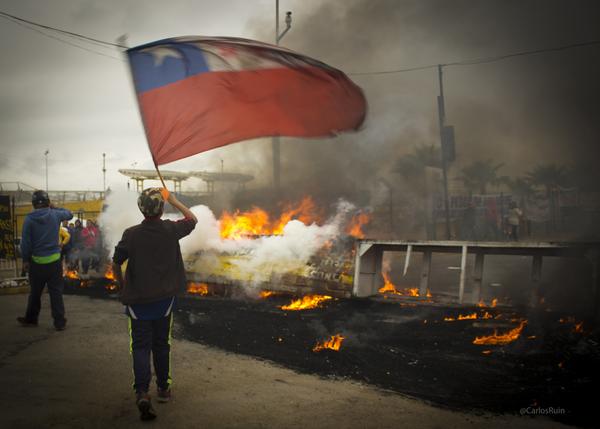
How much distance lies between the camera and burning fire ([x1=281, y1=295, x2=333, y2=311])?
7.95 m

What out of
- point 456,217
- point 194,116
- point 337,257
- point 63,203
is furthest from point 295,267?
point 63,203

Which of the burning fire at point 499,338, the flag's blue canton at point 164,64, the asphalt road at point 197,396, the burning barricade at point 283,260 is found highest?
the flag's blue canton at point 164,64

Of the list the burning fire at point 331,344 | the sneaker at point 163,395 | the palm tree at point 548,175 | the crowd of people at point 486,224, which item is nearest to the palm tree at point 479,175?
the palm tree at point 548,175

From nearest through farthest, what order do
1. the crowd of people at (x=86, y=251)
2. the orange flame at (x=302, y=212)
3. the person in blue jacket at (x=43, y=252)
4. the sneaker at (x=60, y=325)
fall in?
1. the person in blue jacket at (x=43, y=252)
2. the sneaker at (x=60, y=325)
3. the crowd of people at (x=86, y=251)
4. the orange flame at (x=302, y=212)

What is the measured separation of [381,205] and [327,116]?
16.1 metres

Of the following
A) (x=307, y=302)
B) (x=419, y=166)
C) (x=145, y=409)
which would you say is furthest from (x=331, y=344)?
(x=419, y=166)

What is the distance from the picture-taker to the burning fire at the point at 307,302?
313 inches

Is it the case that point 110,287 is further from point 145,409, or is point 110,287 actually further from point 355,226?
point 145,409

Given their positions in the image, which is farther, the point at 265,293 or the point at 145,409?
the point at 265,293

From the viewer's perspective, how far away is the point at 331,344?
558cm

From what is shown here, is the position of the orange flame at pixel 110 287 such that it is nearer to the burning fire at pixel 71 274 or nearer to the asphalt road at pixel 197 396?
the burning fire at pixel 71 274

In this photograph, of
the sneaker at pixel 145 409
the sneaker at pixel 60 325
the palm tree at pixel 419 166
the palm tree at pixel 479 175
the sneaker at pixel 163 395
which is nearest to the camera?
the sneaker at pixel 145 409

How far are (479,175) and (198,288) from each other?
25310 mm

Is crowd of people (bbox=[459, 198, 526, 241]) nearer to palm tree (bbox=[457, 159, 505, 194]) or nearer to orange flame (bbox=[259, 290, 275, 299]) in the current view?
palm tree (bbox=[457, 159, 505, 194])
